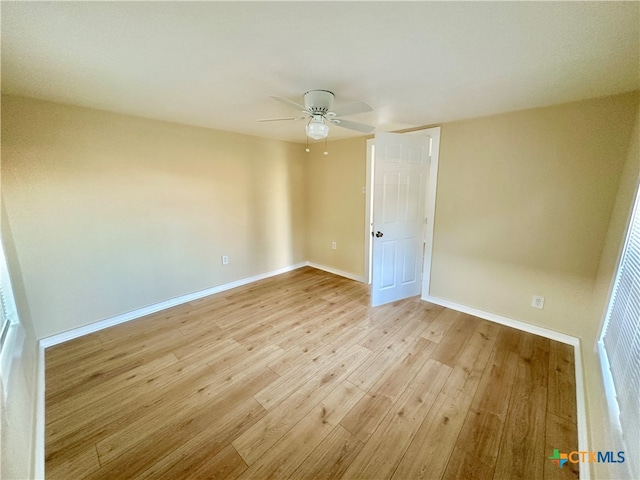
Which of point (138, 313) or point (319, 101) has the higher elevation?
point (319, 101)

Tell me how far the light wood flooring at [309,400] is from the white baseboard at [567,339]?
42 mm

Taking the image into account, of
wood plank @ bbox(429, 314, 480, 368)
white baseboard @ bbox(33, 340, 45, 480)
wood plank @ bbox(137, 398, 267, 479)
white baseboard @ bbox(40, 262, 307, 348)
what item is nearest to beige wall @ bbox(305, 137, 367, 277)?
white baseboard @ bbox(40, 262, 307, 348)

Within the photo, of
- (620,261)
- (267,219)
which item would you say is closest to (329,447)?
(620,261)

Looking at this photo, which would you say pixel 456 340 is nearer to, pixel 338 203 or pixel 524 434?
pixel 524 434

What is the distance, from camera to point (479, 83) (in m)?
1.70

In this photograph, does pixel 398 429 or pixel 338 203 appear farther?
pixel 338 203

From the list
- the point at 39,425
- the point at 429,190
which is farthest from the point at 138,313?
the point at 429,190

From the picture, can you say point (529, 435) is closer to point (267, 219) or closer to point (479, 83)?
point (479, 83)

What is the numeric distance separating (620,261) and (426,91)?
1.72 m

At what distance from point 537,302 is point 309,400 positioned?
2.36 meters

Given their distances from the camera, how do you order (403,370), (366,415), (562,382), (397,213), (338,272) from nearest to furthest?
(366,415), (562,382), (403,370), (397,213), (338,272)

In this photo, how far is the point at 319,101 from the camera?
177 centimetres

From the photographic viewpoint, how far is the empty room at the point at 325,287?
3.92 ft

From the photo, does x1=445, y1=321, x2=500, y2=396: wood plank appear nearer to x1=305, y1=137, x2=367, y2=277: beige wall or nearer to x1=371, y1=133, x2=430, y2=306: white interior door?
x1=371, y1=133, x2=430, y2=306: white interior door
